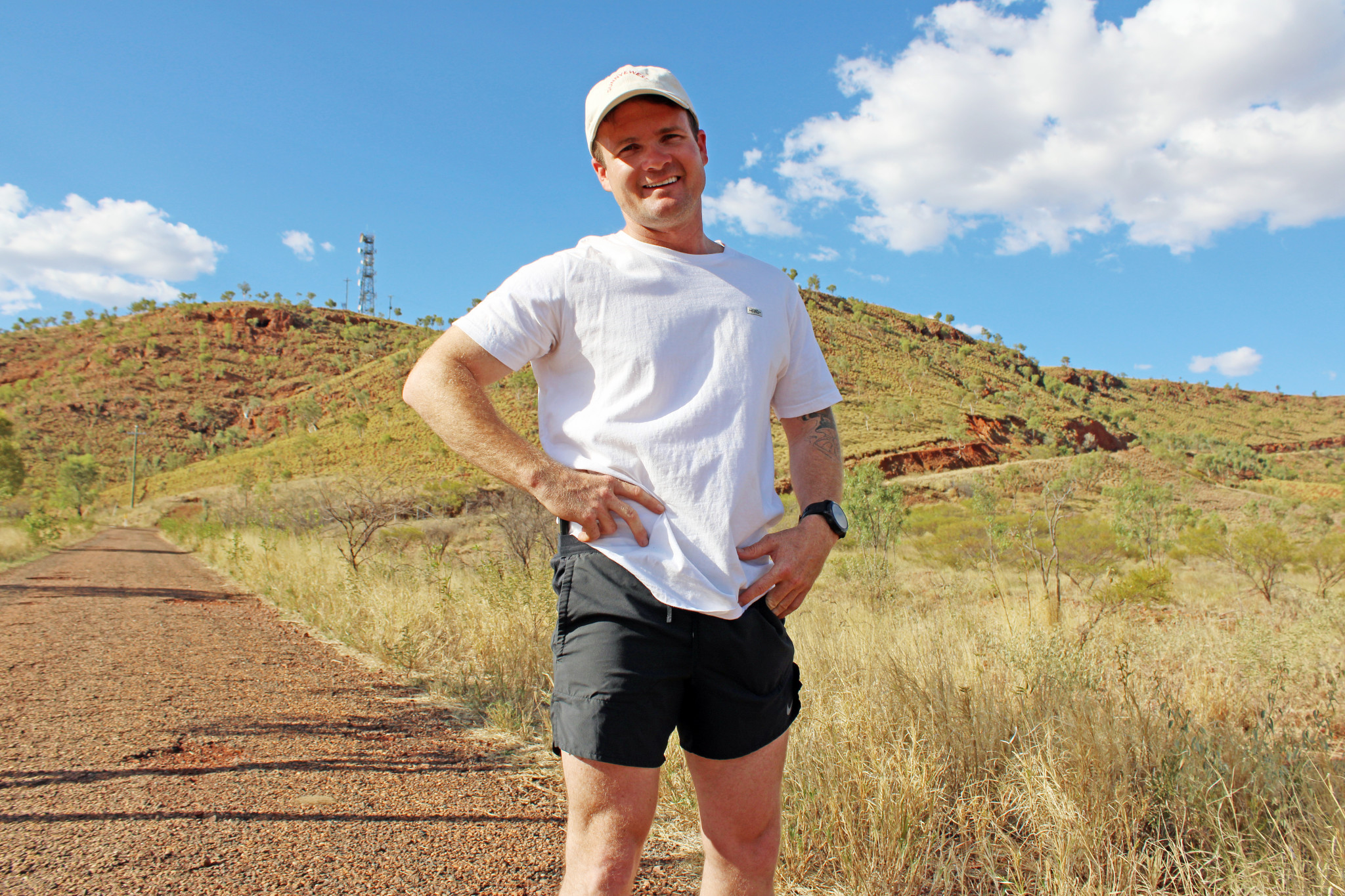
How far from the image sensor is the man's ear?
5.35 feet

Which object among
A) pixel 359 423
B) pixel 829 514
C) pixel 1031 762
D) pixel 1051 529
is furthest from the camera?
pixel 359 423

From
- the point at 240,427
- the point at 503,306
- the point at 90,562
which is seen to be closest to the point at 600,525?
the point at 503,306

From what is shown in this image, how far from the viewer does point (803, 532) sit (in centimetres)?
156

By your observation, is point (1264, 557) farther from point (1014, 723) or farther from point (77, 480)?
point (77, 480)

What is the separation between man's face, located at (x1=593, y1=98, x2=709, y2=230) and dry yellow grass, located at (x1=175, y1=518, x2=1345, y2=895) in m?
1.99

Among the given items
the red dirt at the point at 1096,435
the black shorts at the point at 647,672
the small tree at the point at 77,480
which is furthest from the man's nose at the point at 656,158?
the red dirt at the point at 1096,435

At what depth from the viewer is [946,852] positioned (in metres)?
2.54

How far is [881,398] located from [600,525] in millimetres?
60134

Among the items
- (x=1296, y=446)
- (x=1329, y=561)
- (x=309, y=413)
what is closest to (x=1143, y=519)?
(x=1329, y=561)

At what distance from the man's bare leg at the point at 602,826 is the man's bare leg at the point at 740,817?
0.19 meters

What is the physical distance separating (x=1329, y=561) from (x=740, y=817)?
14.5m

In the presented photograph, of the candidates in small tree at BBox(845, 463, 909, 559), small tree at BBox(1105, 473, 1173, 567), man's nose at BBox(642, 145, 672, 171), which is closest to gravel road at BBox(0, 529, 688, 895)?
man's nose at BBox(642, 145, 672, 171)

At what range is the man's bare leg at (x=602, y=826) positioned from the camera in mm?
1273

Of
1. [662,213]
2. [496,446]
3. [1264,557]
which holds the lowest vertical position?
[1264,557]
